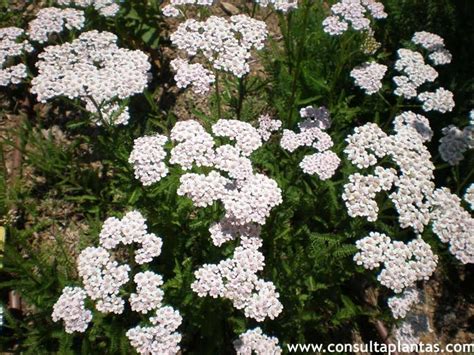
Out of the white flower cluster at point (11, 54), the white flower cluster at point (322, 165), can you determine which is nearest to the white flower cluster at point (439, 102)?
the white flower cluster at point (322, 165)

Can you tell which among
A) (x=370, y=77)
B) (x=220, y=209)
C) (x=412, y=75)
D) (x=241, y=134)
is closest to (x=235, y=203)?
(x=220, y=209)

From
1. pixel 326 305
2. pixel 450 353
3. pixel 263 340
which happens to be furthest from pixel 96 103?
pixel 450 353

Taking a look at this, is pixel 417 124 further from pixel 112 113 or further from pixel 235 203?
pixel 112 113

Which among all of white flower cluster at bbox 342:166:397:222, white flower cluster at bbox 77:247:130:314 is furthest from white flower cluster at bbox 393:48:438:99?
white flower cluster at bbox 77:247:130:314

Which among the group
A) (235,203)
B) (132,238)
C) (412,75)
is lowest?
(132,238)

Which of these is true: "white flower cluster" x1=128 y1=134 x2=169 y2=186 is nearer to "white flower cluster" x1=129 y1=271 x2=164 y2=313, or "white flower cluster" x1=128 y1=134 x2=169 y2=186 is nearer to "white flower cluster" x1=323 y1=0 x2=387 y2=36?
"white flower cluster" x1=129 y1=271 x2=164 y2=313
